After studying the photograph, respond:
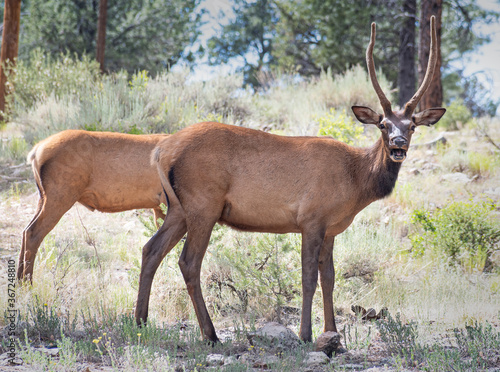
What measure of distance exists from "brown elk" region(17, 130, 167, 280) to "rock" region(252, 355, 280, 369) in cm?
286

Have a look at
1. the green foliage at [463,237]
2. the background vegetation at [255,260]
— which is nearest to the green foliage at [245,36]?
the background vegetation at [255,260]

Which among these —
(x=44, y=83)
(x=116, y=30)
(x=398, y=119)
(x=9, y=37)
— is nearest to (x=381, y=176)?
(x=398, y=119)

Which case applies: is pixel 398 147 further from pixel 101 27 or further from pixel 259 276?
pixel 101 27

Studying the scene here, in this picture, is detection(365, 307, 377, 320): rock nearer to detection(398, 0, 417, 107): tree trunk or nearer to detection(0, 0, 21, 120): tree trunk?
detection(0, 0, 21, 120): tree trunk

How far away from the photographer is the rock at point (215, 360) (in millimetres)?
4449

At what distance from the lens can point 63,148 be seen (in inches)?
267

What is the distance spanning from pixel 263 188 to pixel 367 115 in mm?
1326

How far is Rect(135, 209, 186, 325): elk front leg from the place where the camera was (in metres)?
5.24

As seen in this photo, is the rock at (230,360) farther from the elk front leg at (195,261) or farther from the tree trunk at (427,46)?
the tree trunk at (427,46)

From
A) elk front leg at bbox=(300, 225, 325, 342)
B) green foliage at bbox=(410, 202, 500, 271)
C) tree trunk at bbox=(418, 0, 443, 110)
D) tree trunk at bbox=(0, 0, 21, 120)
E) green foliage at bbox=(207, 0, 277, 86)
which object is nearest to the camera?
elk front leg at bbox=(300, 225, 325, 342)

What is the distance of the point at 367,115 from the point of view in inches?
217

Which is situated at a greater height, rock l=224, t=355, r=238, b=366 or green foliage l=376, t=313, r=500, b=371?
green foliage l=376, t=313, r=500, b=371

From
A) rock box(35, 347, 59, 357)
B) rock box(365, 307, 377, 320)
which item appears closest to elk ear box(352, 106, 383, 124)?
rock box(365, 307, 377, 320)

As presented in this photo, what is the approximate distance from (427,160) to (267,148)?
25.4 ft
